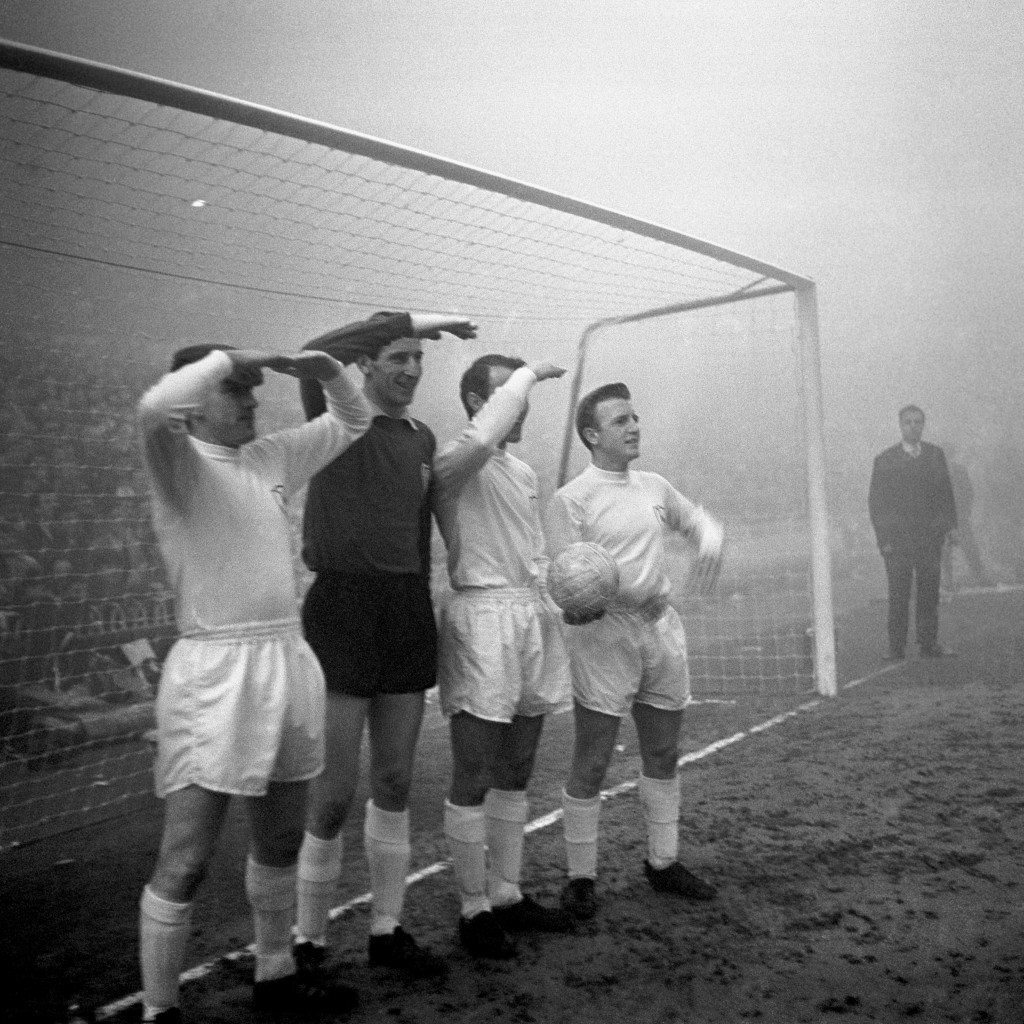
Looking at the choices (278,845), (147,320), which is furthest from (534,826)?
(147,320)

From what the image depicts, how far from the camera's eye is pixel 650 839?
131 inches

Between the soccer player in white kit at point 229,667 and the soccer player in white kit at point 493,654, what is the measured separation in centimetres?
48

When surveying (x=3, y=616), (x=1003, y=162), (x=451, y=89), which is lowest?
(x=3, y=616)

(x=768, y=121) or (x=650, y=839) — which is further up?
(x=768, y=121)

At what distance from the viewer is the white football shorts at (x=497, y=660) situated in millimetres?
2799

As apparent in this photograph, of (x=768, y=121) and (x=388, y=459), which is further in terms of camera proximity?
(x=768, y=121)

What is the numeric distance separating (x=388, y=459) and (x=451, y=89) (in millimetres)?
9016

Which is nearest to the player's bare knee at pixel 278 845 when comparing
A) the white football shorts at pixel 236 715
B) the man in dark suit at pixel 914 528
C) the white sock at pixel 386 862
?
the white football shorts at pixel 236 715

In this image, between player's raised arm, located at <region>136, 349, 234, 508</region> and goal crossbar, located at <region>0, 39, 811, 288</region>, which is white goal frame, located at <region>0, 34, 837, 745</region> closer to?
goal crossbar, located at <region>0, 39, 811, 288</region>

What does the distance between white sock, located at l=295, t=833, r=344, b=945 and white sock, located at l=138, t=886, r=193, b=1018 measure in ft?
1.76

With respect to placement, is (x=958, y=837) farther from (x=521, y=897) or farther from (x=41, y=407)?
(x=41, y=407)

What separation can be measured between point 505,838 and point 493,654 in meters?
0.58

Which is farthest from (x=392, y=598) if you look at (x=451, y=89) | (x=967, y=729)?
(x=451, y=89)

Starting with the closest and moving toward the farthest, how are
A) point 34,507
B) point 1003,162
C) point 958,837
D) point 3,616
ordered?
1. point 958,837
2. point 3,616
3. point 34,507
4. point 1003,162
